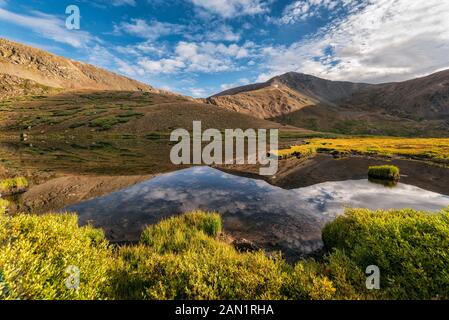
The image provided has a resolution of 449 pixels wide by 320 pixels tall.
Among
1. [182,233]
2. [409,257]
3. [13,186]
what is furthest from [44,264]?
[13,186]

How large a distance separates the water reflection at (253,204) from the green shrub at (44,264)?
6966 millimetres

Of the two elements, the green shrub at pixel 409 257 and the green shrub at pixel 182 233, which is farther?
the green shrub at pixel 182 233

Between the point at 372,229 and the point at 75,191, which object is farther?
the point at 75,191

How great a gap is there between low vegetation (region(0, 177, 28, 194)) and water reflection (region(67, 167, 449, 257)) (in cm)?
953

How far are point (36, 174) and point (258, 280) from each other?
122ft

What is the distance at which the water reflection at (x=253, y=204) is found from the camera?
A: 17312 mm

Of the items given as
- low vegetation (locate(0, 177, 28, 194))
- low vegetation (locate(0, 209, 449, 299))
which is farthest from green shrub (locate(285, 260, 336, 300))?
low vegetation (locate(0, 177, 28, 194))

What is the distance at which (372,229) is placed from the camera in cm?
1123

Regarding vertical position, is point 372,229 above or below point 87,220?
above

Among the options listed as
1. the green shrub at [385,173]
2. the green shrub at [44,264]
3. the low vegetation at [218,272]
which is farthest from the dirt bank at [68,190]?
the green shrub at [385,173]

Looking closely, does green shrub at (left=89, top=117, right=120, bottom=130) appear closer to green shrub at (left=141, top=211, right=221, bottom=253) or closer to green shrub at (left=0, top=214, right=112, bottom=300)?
green shrub at (left=141, top=211, right=221, bottom=253)

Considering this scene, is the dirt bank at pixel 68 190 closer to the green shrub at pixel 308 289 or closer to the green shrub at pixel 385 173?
the green shrub at pixel 308 289
